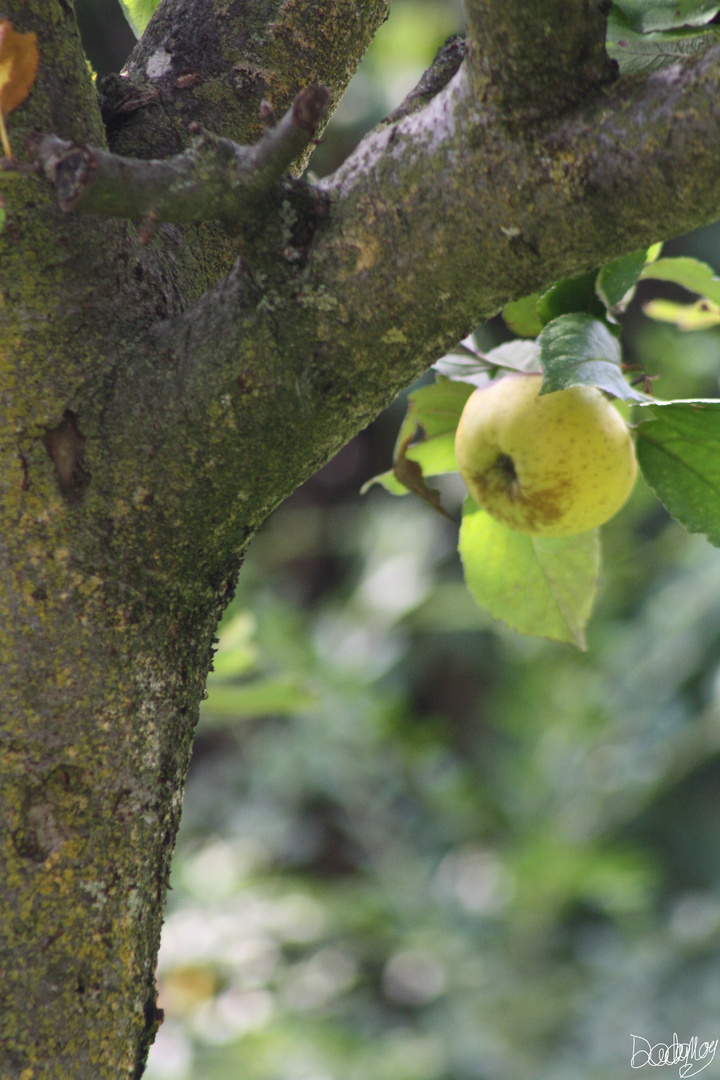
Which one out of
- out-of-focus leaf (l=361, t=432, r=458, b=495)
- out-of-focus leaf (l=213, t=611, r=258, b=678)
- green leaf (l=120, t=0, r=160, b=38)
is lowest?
out-of-focus leaf (l=213, t=611, r=258, b=678)

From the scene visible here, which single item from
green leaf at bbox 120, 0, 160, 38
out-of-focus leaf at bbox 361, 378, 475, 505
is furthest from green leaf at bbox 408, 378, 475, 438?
green leaf at bbox 120, 0, 160, 38

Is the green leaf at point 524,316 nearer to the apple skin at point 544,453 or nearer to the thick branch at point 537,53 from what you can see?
the apple skin at point 544,453

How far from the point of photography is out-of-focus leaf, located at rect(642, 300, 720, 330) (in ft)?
2.41

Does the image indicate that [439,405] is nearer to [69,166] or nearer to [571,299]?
[571,299]

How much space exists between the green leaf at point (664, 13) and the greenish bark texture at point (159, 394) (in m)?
0.02

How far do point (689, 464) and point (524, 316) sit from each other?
15 cm

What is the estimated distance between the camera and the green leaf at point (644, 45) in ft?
1.30

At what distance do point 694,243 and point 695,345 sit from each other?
1.51 meters

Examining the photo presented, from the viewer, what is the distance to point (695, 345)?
218 cm

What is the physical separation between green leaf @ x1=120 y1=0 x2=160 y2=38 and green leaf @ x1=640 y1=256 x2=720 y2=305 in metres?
0.44

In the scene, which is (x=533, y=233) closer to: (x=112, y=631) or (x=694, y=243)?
(x=112, y=631)

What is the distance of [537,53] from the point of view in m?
0.39

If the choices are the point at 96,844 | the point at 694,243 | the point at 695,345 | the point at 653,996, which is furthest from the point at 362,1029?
the point at 694,243

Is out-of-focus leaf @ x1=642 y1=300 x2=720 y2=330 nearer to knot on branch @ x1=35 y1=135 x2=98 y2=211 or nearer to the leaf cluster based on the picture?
the leaf cluster
